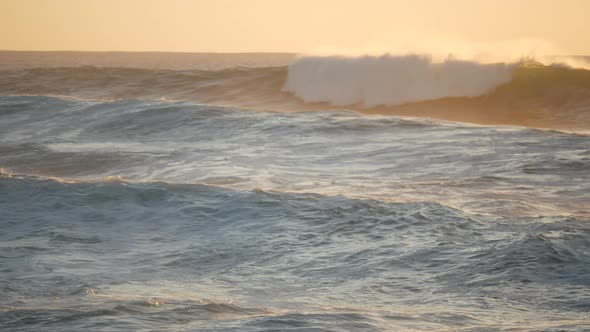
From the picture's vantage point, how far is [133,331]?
5934 millimetres

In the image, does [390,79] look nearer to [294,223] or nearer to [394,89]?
[394,89]

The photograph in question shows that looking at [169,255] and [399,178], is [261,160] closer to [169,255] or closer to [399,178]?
[399,178]

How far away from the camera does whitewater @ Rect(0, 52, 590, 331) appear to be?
6.54 meters

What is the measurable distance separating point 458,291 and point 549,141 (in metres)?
8.41

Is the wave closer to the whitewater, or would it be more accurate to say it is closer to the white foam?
the white foam

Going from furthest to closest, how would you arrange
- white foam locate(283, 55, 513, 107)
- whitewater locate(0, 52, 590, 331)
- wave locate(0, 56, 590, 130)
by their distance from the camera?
white foam locate(283, 55, 513, 107) < wave locate(0, 56, 590, 130) < whitewater locate(0, 52, 590, 331)

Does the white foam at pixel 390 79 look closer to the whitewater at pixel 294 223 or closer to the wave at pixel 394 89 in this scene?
the wave at pixel 394 89

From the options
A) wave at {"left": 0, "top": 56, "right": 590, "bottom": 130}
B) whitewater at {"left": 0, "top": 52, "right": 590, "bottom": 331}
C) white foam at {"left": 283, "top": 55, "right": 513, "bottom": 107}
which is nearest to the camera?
whitewater at {"left": 0, "top": 52, "right": 590, "bottom": 331}

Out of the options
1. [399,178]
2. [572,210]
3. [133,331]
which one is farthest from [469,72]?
[133,331]

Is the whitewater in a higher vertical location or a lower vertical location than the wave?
lower

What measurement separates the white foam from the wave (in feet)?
0.10

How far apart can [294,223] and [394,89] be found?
670 inches

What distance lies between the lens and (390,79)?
1058 inches

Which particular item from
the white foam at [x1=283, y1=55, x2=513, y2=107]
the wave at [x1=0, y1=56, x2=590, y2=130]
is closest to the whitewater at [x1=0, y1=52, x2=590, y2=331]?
the wave at [x1=0, y1=56, x2=590, y2=130]
